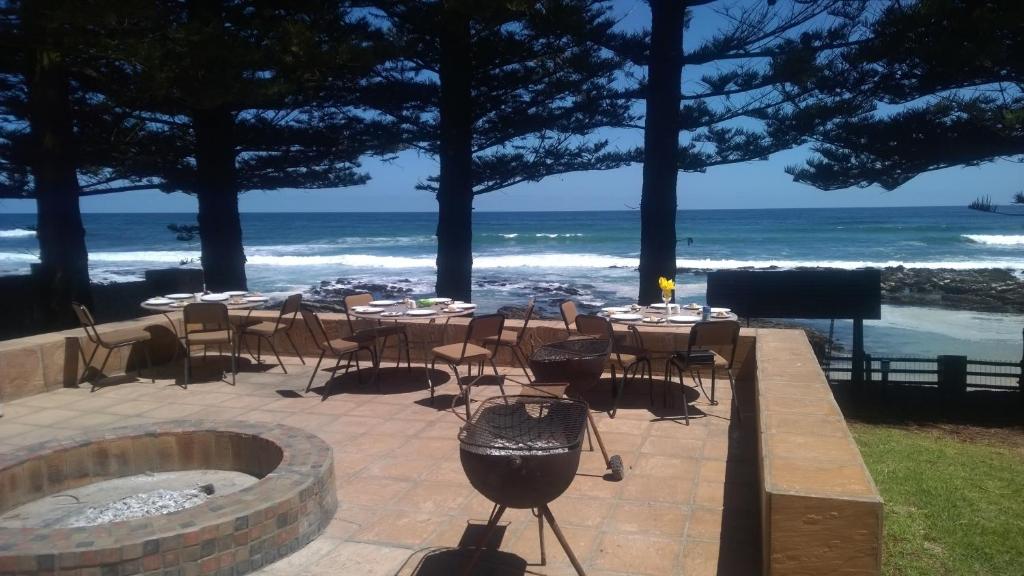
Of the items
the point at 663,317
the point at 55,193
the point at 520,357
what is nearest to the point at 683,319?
the point at 663,317

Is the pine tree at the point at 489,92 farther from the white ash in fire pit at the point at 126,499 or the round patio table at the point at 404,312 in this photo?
the white ash in fire pit at the point at 126,499

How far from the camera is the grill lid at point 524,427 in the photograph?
236 centimetres

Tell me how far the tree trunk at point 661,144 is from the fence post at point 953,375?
3.05 metres

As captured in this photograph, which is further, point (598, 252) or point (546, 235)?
point (546, 235)

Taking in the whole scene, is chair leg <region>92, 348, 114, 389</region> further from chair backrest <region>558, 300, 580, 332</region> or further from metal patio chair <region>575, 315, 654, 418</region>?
metal patio chair <region>575, 315, 654, 418</region>

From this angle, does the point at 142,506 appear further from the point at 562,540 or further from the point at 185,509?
the point at 562,540

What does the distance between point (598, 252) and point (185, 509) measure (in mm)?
29890

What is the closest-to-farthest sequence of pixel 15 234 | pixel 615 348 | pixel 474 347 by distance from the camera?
pixel 615 348, pixel 474 347, pixel 15 234

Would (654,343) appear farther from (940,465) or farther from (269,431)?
(269,431)

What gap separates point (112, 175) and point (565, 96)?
22.9ft

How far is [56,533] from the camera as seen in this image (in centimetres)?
240

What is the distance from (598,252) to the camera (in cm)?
3206

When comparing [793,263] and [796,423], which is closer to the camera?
[796,423]

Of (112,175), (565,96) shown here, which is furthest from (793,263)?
(112,175)
